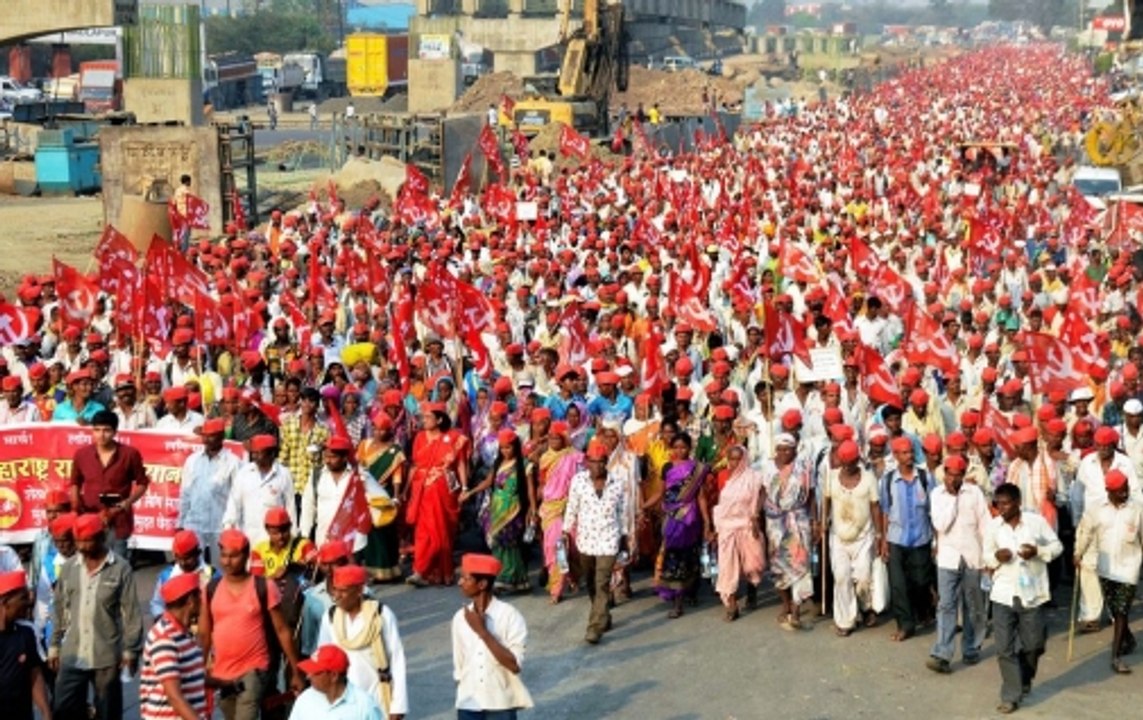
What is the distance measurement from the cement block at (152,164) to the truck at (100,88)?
3053 centimetres

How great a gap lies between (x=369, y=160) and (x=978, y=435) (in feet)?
76.0

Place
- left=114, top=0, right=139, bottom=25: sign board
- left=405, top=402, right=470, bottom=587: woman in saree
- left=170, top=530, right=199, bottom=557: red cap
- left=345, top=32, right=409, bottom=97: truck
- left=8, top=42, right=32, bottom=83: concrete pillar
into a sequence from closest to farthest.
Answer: left=170, top=530, right=199, bottom=557: red cap < left=405, top=402, right=470, bottom=587: woman in saree < left=114, top=0, right=139, bottom=25: sign board < left=345, top=32, right=409, bottom=97: truck < left=8, top=42, right=32, bottom=83: concrete pillar

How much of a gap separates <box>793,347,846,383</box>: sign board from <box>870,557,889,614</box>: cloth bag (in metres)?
2.24

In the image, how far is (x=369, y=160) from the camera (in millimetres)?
32375

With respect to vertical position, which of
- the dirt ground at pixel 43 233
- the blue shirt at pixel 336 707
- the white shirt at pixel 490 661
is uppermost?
the blue shirt at pixel 336 707

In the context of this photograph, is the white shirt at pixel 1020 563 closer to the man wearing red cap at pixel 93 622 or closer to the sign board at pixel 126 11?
the man wearing red cap at pixel 93 622

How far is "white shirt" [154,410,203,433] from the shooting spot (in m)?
10.9

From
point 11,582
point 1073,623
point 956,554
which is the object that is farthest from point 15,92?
point 11,582

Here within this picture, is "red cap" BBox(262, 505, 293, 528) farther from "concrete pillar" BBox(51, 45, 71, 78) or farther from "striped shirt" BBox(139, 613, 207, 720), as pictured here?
"concrete pillar" BBox(51, 45, 71, 78)

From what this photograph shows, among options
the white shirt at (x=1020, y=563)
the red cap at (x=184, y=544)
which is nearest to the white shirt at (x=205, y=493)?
the red cap at (x=184, y=544)

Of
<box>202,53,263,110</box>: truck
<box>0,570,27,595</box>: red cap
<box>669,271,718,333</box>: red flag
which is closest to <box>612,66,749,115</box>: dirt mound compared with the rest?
<box>202,53,263,110</box>: truck

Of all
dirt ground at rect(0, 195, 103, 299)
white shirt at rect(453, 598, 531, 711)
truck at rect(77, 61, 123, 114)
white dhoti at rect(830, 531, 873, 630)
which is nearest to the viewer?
white shirt at rect(453, 598, 531, 711)

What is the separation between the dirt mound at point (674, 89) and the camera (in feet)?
225

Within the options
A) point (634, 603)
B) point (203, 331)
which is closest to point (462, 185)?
point (203, 331)
